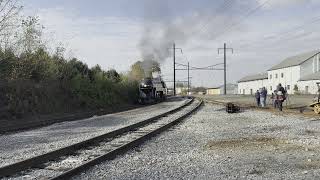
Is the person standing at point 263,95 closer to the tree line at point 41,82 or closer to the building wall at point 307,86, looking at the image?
the tree line at point 41,82

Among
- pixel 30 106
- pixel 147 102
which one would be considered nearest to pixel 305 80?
pixel 147 102

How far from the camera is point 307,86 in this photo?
97938 millimetres

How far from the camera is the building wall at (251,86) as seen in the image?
438 ft

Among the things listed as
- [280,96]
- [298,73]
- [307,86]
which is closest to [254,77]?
[298,73]

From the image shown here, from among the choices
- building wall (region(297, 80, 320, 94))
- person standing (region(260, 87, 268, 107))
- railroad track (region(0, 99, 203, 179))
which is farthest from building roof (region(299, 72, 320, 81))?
railroad track (region(0, 99, 203, 179))

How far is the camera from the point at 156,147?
47.8 ft

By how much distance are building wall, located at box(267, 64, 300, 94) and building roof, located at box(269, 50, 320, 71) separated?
0.96m

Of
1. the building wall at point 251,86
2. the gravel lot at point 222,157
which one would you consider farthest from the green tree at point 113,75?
the building wall at point 251,86

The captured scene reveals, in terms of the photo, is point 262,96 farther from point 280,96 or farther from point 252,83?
point 252,83

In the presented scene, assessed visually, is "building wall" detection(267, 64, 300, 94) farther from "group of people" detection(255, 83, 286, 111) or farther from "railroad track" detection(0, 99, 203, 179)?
"railroad track" detection(0, 99, 203, 179)

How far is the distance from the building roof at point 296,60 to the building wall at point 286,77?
3.15ft

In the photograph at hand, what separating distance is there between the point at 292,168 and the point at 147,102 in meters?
46.4

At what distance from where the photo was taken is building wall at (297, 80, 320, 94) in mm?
92262

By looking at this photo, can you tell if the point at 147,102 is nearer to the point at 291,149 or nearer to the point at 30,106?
the point at 30,106
